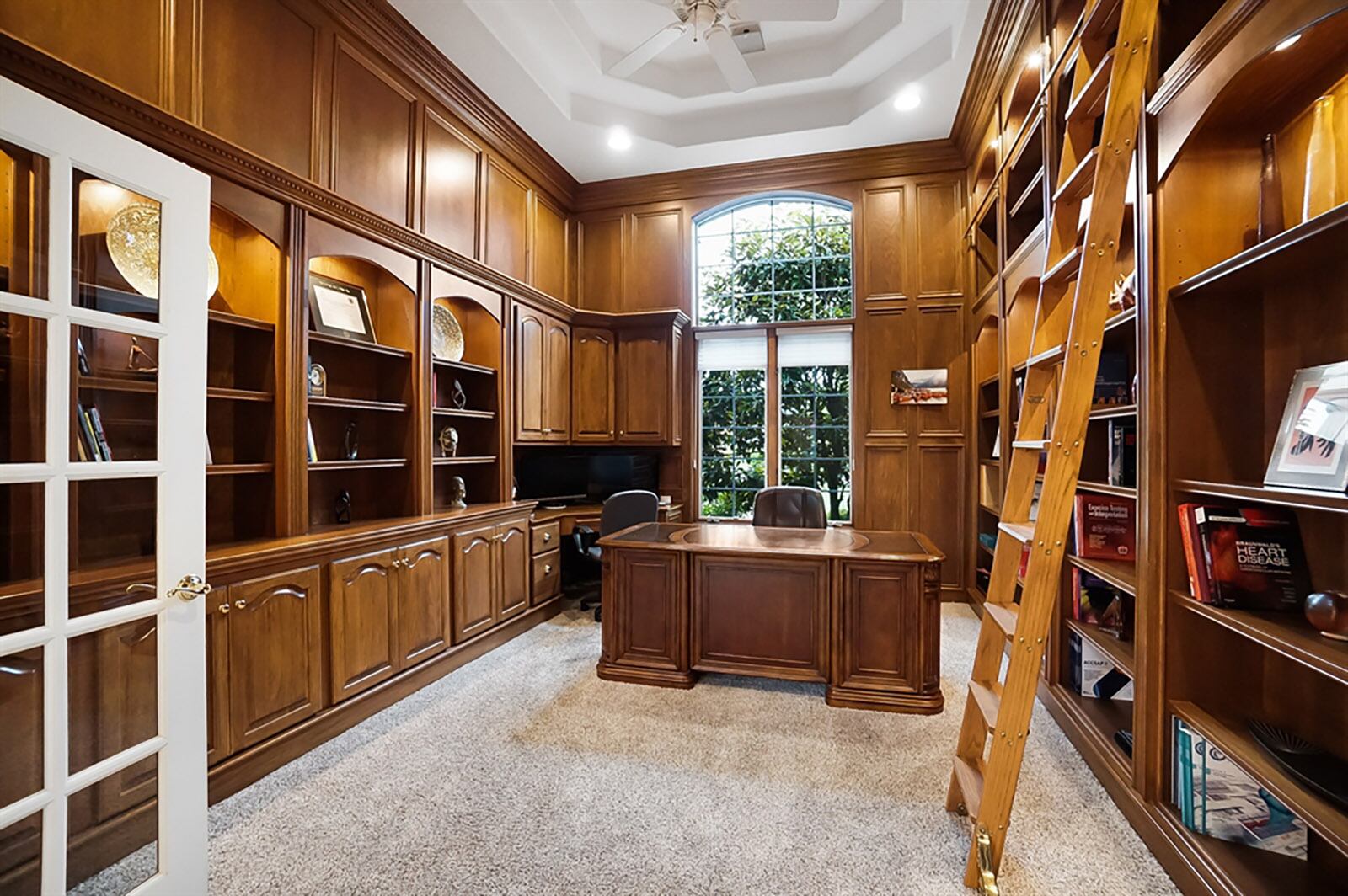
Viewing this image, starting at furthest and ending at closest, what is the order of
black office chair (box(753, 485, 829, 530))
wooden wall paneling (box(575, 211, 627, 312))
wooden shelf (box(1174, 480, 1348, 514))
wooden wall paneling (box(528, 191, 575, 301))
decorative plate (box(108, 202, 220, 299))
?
wooden wall paneling (box(575, 211, 627, 312))
wooden wall paneling (box(528, 191, 575, 301))
black office chair (box(753, 485, 829, 530))
decorative plate (box(108, 202, 220, 299))
wooden shelf (box(1174, 480, 1348, 514))

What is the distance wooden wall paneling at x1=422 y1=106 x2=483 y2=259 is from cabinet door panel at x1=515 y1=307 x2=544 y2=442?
25.0 inches

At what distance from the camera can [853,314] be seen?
518cm

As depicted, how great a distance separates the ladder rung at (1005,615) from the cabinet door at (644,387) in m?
3.58

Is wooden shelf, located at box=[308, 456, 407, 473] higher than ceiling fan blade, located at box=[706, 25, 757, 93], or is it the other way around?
ceiling fan blade, located at box=[706, 25, 757, 93]

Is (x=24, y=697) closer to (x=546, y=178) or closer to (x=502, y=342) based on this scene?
(x=502, y=342)

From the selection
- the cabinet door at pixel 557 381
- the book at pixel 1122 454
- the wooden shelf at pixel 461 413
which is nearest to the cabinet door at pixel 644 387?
the cabinet door at pixel 557 381

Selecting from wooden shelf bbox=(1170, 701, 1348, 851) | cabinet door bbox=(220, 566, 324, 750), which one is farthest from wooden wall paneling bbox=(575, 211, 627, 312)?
wooden shelf bbox=(1170, 701, 1348, 851)

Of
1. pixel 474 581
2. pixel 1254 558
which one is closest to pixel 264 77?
pixel 474 581

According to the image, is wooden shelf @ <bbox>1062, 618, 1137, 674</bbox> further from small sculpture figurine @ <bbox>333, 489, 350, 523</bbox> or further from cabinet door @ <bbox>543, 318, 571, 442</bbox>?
cabinet door @ <bbox>543, 318, 571, 442</bbox>

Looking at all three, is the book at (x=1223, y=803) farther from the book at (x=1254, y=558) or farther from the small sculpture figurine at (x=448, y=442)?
the small sculpture figurine at (x=448, y=442)

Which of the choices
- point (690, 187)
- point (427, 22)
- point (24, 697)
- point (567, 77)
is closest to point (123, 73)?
point (427, 22)

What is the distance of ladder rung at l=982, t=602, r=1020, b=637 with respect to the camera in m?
1.70

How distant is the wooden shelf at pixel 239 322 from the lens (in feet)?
7.95

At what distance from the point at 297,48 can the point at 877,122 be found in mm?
3844
